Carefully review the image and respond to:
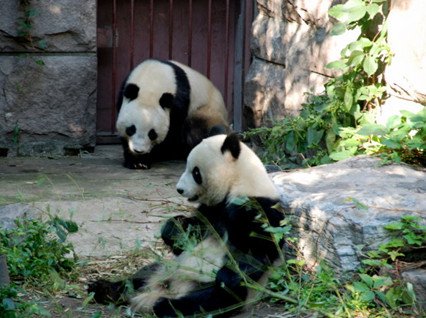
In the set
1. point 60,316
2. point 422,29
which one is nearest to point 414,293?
point 60,316

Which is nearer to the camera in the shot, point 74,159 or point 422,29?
point 422,29

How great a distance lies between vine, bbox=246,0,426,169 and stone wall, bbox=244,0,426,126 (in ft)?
0.43

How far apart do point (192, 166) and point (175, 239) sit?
1.38ft

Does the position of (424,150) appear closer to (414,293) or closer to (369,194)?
(369,194)

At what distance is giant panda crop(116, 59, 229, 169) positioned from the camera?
8.45 metres

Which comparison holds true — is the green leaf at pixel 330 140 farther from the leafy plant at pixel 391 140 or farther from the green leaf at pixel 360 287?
the green leaf at pixel 360 287

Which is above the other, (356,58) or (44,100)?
(356,58)

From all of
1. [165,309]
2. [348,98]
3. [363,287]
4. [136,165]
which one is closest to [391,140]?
[348,98]

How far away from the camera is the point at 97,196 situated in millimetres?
6742

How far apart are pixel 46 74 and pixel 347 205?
4.66 m

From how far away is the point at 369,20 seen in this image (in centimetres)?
633

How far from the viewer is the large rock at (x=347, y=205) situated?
14.6 ft

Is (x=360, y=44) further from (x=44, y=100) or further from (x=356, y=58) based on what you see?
(x=44, y=100)

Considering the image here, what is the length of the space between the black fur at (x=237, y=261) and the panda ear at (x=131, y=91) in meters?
3.71
